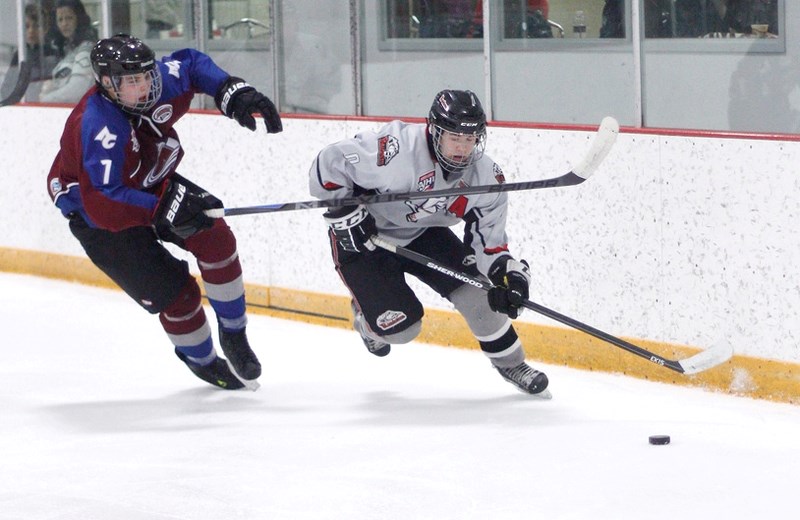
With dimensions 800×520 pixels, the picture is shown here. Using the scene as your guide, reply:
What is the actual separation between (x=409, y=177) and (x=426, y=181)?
0.16 feet

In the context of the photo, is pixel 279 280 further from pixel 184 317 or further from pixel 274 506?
pixel 274 506

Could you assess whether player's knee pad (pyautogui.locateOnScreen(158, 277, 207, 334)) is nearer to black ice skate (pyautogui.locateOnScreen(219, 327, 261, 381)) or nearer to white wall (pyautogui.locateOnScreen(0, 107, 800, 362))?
black ice skate (pyautogui.locateOnScreen(219, 327, 261, 381))

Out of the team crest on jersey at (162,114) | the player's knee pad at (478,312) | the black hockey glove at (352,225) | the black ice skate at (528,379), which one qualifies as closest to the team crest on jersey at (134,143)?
the team crest on jersey at (162,114)

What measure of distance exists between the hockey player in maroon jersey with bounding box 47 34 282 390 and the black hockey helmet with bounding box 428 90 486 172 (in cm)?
48

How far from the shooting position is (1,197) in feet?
19.5

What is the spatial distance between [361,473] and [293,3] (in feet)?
8.01

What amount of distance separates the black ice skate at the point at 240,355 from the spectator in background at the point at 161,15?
205 centimetres

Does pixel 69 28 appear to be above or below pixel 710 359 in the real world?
above

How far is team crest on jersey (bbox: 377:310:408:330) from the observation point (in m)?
3.50

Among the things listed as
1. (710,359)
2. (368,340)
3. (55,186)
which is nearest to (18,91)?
(55,186)

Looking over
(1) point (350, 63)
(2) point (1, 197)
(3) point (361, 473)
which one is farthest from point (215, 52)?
(3) point (361, 473)

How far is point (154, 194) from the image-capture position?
3.55 metres

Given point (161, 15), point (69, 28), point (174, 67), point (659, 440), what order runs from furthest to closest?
point (69, 28)
point (161, 15)
point (174, 67)
point (659, 440)

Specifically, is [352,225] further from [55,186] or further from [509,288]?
[55,186]
